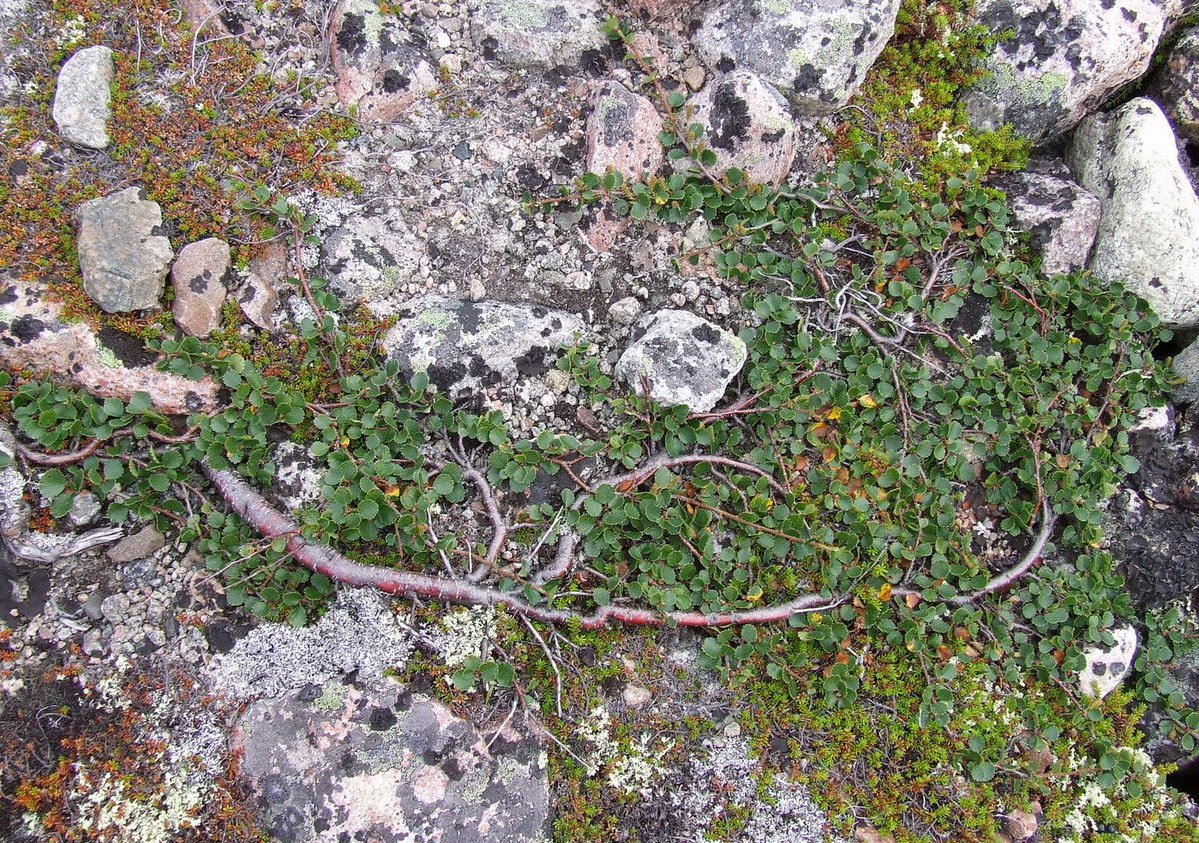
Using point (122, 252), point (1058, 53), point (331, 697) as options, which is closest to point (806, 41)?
point (1058, 53)

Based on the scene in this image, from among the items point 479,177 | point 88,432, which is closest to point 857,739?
point 479,177

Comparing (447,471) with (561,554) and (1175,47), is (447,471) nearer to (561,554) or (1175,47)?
(561,554)

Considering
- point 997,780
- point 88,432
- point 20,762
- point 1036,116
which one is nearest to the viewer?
point 20,762

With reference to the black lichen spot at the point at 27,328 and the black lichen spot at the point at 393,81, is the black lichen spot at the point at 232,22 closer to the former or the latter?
the black lichen spot at the point at 393,81

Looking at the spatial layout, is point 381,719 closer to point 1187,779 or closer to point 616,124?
point 616,124

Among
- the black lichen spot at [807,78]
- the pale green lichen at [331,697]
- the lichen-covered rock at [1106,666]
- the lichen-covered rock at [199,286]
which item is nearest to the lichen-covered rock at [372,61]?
the lichen-covered rock at [199,286]
